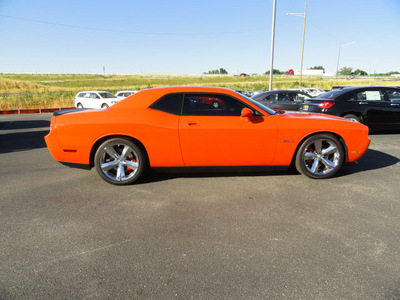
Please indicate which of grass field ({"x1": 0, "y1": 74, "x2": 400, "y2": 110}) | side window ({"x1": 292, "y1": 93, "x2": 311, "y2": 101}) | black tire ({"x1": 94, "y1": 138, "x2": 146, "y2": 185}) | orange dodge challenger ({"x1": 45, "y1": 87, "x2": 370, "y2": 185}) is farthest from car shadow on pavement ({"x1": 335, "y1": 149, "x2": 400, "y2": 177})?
grass field ({"x1": 0, "y1": 74, "x2": 400, "y2": 110})

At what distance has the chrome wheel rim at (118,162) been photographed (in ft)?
13.2

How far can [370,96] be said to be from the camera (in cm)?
798

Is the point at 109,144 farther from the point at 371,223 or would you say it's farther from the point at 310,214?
the point at 371,223

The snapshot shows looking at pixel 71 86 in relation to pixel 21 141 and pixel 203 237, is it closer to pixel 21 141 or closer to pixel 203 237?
pixel 21 141

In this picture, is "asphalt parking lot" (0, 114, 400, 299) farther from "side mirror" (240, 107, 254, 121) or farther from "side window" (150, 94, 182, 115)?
"side window" (150, 94, 182, 115)

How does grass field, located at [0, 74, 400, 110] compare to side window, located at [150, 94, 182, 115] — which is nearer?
side window, located at [150, 94, 182, 115]

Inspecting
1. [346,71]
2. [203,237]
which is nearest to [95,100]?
[203,237]

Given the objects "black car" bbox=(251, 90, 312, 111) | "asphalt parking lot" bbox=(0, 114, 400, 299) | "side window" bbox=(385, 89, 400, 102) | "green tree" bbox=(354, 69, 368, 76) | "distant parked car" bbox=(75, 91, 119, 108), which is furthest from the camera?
"green tree" bbox=(354, 69, 368, 76)

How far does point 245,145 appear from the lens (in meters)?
4.01

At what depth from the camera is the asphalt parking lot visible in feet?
6.60

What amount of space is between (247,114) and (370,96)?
6048 mm

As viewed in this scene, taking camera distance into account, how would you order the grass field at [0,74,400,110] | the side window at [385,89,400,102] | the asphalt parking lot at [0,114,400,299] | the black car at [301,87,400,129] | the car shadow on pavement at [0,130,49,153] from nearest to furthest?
the asphalt parking lot at [0,114,400,299] < the car shadow on pavement at [0,130,49,153] < the black car at [301,87,400,129] < the side window at [385,89,400,102] < the grass field at [0,74,400,110]

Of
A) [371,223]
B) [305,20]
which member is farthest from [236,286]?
[305,20]

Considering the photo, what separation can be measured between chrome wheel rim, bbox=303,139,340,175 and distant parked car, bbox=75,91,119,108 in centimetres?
1627
